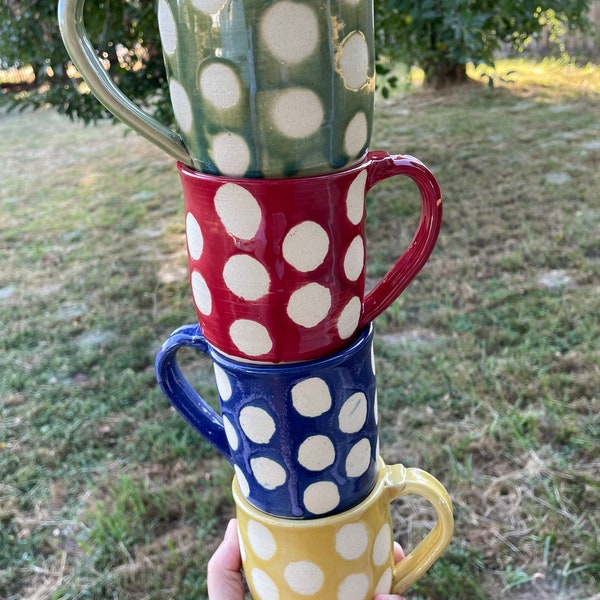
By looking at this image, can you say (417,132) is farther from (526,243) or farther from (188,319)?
(188,319)

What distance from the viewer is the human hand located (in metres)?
0.80

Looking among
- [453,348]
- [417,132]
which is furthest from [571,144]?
[453,348]

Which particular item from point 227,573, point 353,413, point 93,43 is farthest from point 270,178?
point 93,43

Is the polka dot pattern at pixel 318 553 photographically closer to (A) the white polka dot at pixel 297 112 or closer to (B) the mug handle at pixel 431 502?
(B) the mug handle at pixel 431 502

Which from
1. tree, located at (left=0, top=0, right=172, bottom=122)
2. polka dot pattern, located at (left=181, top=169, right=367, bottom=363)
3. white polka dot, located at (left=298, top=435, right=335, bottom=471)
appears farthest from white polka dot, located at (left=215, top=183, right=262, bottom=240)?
tree, located at (left=0, top=0, right=172, bottom=122)

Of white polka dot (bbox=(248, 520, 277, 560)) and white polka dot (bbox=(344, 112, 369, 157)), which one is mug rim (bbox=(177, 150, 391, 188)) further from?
white polka dot (bbox=(248, 520, 277, 560))

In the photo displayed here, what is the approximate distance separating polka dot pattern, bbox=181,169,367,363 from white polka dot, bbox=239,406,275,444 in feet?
0.18

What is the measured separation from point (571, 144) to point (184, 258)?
2096 mm

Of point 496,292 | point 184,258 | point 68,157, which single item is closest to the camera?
point 496,292

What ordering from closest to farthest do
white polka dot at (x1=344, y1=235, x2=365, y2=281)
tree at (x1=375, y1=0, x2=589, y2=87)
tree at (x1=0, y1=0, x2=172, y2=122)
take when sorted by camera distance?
white polka dot at (x1=344, y1=235, x2=365, y2=281)
tree at (x1=375, y1=0, x2=589, y2=87)
tree at (x1=0, y1=0, x2=172, y2=122)

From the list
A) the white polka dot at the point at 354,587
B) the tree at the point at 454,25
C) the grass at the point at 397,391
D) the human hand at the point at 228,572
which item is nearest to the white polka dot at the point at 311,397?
the white polka dot at the point at 354,587

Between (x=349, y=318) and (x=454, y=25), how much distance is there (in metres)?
1.12

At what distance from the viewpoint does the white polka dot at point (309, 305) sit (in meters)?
0.51

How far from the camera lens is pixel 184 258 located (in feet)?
8.24
